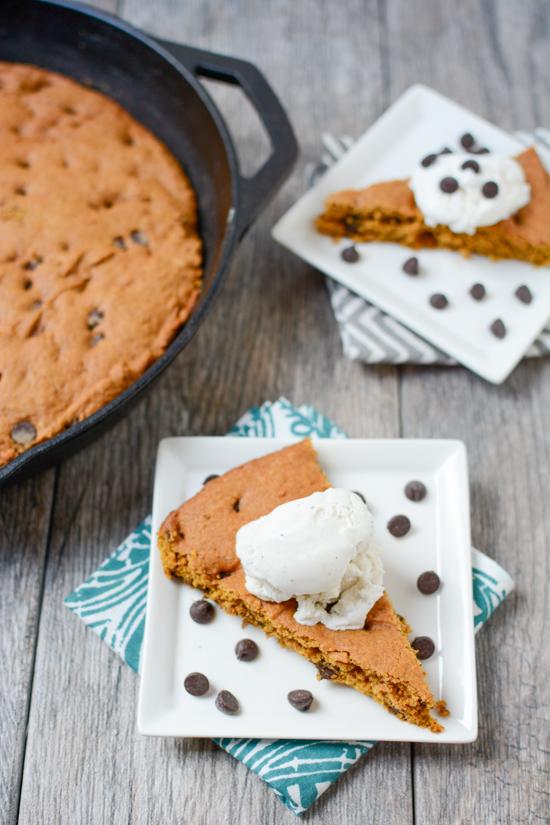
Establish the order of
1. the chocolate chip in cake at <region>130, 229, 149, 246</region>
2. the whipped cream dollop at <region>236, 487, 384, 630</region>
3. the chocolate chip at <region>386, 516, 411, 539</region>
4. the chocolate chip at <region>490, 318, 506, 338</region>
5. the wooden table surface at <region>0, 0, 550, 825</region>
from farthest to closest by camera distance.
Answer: the chocolate chip at <region>490, 318, 506, 338</region> → the chocolate chip in cake at <region>130, 229, 149, 246</region> → the chocolate chip at <region>386, 516, 411, 539</region> → the wooden table surface at <region>0, 0, 550, 825</region> → the whipped cream dollop at <region>236, 487, 384, 630</region>

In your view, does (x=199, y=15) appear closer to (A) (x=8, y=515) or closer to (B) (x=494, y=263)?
(B) (x=494, y=263)

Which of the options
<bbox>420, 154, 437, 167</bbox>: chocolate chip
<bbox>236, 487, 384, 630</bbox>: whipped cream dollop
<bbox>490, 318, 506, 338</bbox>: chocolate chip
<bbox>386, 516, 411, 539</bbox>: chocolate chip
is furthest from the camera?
<bbox>420, 154, 437, 167</bbox>: chocolate chip

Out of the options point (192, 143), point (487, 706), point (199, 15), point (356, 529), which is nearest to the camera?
point (356, 529)

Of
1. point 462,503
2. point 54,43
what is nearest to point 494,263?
point 462,503

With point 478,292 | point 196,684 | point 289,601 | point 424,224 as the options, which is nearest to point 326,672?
point 289,601

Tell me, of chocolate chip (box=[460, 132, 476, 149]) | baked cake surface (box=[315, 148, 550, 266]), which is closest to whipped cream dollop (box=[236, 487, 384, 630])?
baked cake surface (box=[315, 148, 550, 266])

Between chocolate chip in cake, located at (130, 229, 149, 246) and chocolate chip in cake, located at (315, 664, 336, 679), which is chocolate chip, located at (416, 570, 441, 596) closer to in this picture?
chocolate chip in cake, located at (315, 664, 336, 679)

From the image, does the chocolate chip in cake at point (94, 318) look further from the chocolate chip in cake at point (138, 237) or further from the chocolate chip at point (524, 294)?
the chocolate chip at point (524, 294)
